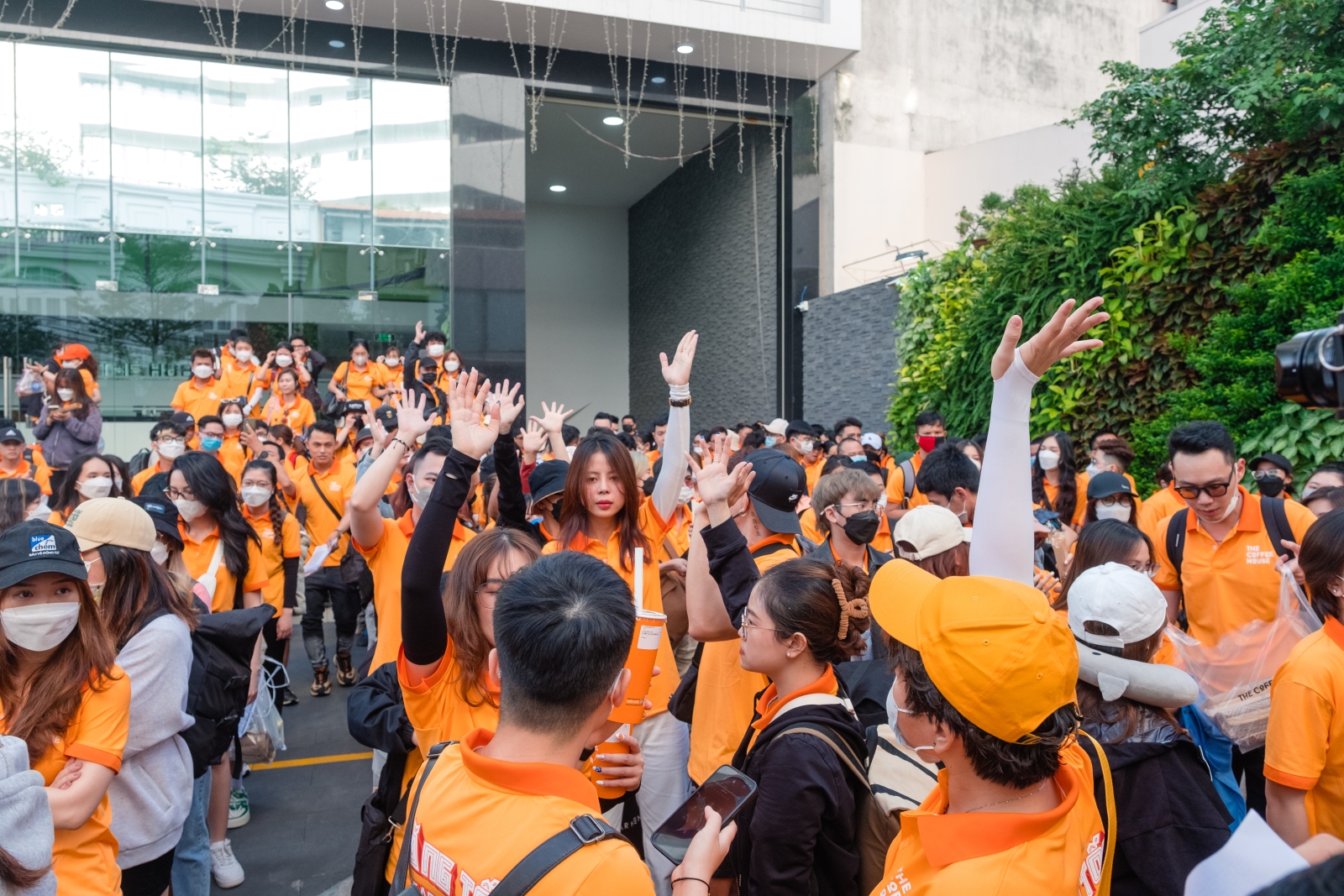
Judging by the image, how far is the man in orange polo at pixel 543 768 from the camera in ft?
4.68

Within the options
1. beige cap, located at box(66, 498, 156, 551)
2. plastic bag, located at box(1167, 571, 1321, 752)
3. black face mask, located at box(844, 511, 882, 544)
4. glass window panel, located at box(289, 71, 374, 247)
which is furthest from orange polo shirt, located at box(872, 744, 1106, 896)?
glass window panel, located at box(289, 71, 374, 247)

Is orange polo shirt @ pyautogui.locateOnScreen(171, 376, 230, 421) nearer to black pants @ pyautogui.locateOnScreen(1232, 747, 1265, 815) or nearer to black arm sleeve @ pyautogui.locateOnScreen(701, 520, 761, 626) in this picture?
black arm sleeve @ pyautogui.locateOnScreen(701, 520, 761, 626)

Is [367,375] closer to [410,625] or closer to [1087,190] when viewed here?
[1087,190]

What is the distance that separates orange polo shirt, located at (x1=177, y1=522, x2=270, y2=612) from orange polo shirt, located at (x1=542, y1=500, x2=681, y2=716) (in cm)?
214

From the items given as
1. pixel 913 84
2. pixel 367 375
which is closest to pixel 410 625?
pixel 367 375

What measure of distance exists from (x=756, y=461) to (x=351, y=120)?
13783 mm

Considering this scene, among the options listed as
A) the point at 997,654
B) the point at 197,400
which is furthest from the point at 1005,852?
the point at 197,400

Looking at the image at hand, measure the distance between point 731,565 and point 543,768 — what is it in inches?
49.6

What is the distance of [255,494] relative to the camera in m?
5.73

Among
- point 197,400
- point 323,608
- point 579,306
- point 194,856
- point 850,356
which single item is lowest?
point 194,856

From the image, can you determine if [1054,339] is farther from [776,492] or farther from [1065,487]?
[1065,487]

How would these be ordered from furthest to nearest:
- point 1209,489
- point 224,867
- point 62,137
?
point 62,137
point 1209,489
point 224,867

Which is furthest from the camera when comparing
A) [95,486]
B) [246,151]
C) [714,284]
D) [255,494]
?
[714,284]

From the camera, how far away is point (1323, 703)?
86.9 inches
